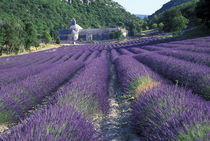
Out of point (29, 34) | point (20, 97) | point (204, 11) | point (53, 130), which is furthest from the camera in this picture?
point (29, 34)

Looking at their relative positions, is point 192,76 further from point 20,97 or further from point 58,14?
point 58,14

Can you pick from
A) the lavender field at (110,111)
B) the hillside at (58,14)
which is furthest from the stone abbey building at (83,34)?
the lavender field at (110,111)

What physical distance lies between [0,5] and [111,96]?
7688cm

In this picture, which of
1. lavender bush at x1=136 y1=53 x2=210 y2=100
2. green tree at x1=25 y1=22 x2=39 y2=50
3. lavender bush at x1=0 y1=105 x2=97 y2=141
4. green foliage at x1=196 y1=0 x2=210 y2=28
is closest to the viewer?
lavender bush at x1=0 y1=105 x2=97 y2=141

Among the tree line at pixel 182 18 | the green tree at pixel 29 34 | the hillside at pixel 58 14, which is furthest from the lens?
the hillside at pixel 58 14

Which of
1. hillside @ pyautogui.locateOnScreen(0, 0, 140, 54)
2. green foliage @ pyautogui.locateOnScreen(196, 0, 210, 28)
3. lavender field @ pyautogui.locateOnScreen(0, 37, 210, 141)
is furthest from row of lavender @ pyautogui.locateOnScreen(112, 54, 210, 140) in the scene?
hillside @ pyautogui.locateOnScreen(0, 0, 140, 54)

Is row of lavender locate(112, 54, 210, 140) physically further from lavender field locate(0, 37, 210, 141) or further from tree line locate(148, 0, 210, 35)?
tree line locate(148, 0, 210, 35)

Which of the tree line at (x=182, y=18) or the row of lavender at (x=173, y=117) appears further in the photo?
the tree line at (x=182, y=18)

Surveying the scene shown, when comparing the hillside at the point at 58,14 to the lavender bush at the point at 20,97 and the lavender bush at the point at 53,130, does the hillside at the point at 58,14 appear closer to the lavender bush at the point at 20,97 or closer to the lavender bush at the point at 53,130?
the lavender bush at the point at 20,97

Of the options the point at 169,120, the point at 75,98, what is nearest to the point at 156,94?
the point at 169,120

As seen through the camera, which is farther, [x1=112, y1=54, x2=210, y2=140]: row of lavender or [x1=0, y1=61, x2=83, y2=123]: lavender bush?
[x1=0, y1=61, x2=83, y2=123]: lavender bush

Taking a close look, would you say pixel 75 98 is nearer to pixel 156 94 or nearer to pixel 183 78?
pixel 156 94

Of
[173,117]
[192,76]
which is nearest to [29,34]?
[192,76]

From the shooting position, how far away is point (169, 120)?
127 cm
